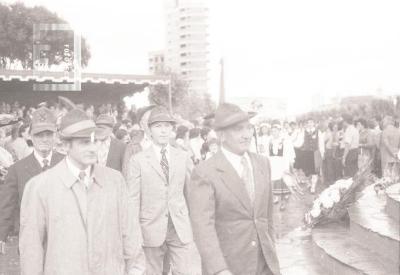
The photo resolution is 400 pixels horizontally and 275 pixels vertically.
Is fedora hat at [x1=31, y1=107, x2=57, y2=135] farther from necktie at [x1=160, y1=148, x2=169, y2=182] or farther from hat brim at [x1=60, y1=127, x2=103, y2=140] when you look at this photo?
hat brim at [x1=60, y1=127, x2=103, y2=140]

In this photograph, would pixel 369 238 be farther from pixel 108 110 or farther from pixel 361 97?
pixel 361 97

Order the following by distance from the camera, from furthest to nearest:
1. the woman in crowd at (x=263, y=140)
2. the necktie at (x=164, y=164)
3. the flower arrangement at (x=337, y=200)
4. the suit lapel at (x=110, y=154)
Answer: the woman in crowd at (x=263, y=140)
the flower arrangement at (x=337, y=200)
the suit lapel at (x=110, y=154)
the necktie at (x=164, y=164)

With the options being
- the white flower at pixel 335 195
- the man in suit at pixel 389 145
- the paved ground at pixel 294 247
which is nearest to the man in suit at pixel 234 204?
the paved ground at pixel 294 247

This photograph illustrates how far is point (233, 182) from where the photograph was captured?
401cm

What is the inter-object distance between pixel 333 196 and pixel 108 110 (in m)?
15.1

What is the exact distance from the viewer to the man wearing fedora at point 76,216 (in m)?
3.61

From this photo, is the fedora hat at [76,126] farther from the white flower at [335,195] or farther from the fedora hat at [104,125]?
the white flower at [335,195]

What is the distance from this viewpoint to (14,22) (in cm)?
4381

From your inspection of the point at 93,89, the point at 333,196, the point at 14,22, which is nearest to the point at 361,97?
the point at 14,22

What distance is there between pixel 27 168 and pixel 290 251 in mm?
3857

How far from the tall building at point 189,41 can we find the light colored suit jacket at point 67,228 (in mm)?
161793

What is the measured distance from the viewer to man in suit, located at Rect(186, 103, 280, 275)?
12.9ft

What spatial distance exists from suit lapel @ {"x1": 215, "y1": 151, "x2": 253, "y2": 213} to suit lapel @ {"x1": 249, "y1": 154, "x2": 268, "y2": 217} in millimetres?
67

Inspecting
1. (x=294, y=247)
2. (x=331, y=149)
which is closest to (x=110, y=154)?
(x=294, y=247)
